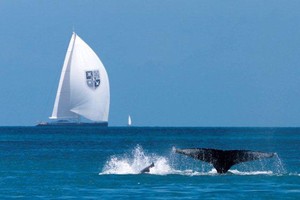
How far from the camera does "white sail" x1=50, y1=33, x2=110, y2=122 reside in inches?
6334

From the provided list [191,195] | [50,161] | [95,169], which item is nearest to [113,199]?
[191,195]

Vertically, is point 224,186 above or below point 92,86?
below

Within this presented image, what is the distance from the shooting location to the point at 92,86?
160 meters

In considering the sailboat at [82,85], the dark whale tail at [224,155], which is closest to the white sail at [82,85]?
the sailboat at [82,85]

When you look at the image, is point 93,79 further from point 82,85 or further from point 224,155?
point 224,155

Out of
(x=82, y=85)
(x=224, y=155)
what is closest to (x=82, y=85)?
(x=82, y=85)

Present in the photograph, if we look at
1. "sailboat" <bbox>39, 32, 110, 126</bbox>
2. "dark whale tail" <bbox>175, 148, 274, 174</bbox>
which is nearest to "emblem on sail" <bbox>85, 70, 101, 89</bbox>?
"sailboat" <bbox>39, 32, 110, 126</bbox>

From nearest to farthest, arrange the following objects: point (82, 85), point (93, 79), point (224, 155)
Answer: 1. point (224, 155)
2. point (93, 79)
3. point (82, 85)

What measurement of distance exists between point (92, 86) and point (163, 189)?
121m

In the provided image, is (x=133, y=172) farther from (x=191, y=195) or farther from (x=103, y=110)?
(x=103, y=110)

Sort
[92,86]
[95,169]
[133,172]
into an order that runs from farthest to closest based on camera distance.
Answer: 1. [92,86]
2. [95,169]
3. [133,172]

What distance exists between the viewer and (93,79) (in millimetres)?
160375

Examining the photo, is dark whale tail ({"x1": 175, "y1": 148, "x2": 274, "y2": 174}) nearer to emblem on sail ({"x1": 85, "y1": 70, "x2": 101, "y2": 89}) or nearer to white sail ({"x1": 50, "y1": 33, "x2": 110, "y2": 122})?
emblem on sail ({"x1": 85, "y1": 70, "x2": 101, "y2": 89})

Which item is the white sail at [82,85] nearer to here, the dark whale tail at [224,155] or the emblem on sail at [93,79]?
the emblem on sail at [93,79]
